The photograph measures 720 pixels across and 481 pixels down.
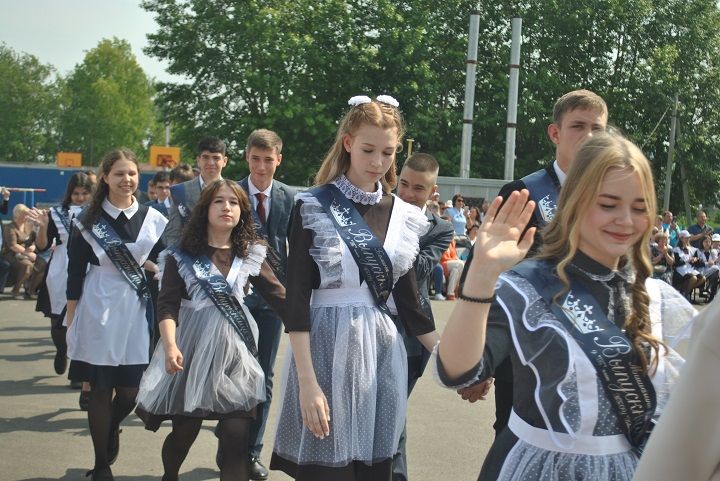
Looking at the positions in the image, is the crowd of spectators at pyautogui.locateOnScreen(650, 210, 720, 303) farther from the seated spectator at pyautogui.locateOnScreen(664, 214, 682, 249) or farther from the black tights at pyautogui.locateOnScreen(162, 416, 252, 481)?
the black tights at pyautogui.locateOnScreen(162, 416, 252, 481)

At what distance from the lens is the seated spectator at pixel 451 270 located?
58.3ft

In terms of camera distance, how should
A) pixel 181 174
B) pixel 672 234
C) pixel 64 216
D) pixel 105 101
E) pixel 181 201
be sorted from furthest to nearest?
pixel 105 101
pixel 672 234
pixel 181 174
pixel 64 216
pixel 181 201

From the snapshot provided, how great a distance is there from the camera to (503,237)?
2.67 m

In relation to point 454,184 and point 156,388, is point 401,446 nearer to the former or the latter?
point 156,388

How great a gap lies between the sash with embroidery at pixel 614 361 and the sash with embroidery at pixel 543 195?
1.37 m

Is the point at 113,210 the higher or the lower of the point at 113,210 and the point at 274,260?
the higher

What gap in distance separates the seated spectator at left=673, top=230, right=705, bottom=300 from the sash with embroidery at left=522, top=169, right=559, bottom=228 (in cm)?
1617

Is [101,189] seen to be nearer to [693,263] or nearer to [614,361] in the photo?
[614,361]

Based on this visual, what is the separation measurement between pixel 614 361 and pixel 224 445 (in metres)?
2.73

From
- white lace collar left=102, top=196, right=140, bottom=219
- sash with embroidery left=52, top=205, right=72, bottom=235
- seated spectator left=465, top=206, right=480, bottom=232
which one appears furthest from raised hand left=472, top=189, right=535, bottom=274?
seated spectator left=465, top=206, right=480, bottom=232

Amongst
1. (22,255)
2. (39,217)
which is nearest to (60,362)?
(39,217)

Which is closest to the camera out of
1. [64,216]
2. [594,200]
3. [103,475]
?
[594,200]

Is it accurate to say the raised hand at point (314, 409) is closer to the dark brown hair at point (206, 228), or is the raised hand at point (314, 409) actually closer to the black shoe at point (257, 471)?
the dark brown hair at point (206, 228)

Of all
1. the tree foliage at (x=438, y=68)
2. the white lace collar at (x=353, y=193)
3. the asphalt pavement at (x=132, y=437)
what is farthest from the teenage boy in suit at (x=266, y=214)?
the tree foliage at (x=438, y=68)
